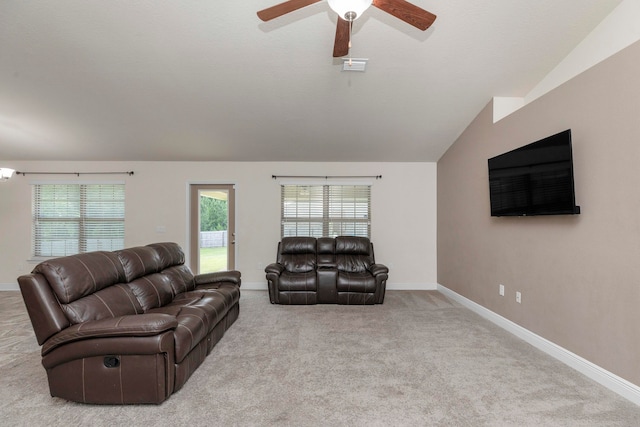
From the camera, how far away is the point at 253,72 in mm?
3234

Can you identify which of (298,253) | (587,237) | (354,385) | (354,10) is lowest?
(354,385)

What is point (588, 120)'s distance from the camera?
238cm

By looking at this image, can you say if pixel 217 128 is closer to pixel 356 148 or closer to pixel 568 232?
pixel 356 148

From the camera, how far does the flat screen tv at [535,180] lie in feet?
8.03

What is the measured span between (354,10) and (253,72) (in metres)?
2.00

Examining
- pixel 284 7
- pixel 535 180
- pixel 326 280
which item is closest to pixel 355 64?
pixel 284 7

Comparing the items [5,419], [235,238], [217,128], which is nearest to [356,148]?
[217,128]

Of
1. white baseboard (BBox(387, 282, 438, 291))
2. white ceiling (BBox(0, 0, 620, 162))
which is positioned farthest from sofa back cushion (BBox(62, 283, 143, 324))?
white baseboard (BBox(387, 282, 438, 291))

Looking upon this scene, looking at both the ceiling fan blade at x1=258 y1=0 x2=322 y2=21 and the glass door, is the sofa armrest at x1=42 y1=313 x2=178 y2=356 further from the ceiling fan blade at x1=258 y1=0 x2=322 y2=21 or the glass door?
the glass door

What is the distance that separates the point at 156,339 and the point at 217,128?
316cm

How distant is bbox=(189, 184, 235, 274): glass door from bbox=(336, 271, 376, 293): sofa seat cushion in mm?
2203

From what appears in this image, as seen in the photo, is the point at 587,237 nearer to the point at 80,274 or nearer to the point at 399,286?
the point at 399,286

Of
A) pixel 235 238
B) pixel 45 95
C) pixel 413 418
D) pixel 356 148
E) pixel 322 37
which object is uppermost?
pixel 322 37

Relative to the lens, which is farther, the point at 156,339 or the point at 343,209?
the point at 343,209
